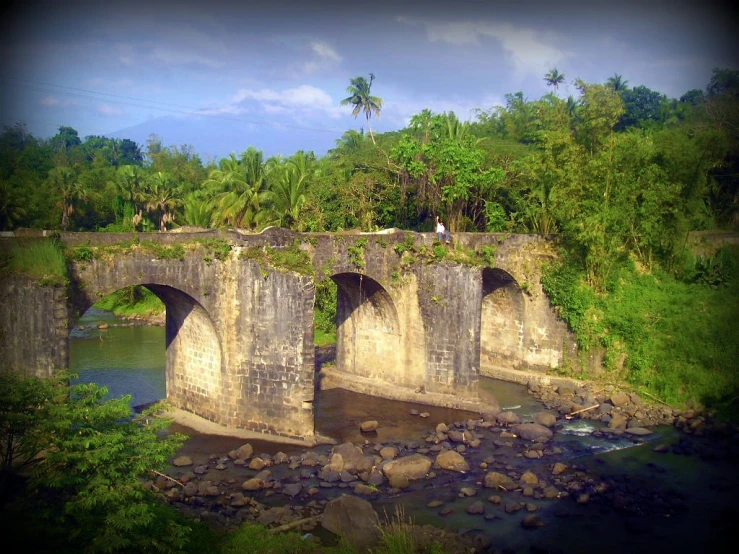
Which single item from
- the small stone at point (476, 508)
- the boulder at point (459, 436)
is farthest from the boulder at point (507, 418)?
the small stone at point (476, 508)

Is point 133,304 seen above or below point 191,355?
below

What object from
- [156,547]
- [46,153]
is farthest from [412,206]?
[46,153]

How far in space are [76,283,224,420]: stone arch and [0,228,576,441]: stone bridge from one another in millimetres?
45

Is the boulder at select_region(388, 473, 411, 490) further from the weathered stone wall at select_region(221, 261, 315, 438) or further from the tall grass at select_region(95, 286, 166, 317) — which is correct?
the tall grass at select_region(95, 286, 166, 317)

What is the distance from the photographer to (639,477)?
16047mm

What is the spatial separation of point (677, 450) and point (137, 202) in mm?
28342

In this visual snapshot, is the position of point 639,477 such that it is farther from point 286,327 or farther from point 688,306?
point 286,327

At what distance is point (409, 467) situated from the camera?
1570cm

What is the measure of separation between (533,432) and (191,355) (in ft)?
29.5

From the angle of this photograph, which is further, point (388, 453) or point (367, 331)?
point (367, 331)

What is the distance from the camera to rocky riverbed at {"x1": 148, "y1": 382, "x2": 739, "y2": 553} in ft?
44.3

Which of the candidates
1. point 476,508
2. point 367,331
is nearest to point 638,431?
point 476,508

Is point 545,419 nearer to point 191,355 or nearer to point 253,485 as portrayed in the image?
point 253,485

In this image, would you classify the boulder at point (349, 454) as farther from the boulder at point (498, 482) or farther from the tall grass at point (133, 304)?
the tall grass at point (133, 304)
